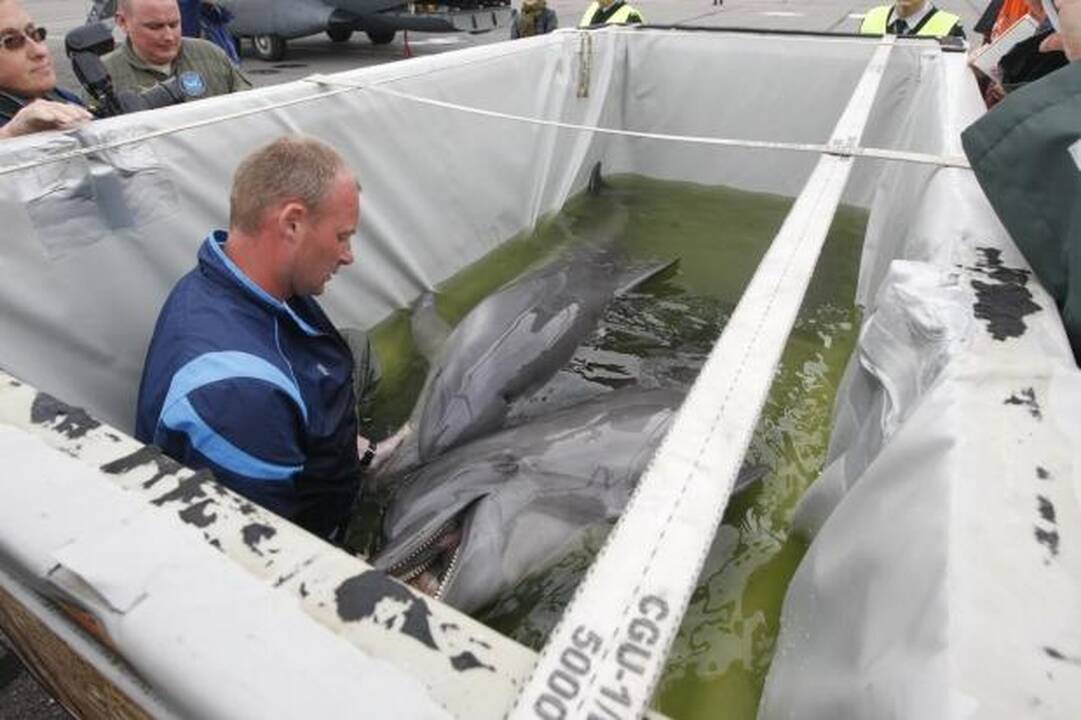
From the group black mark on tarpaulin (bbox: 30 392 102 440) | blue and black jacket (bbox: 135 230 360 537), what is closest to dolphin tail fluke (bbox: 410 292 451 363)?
blue and black jacket (bbox: 135 230 360 537)

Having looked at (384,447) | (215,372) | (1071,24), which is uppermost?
(1071,24)

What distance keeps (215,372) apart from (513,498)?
1072mm

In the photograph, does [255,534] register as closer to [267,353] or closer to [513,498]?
[267,353]

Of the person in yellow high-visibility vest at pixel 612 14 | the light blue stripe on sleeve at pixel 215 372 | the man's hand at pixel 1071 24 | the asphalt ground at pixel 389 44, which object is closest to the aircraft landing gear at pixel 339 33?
the asphalt ground at pixel 389 44

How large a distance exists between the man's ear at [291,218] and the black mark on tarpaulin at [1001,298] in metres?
1.94

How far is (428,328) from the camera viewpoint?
427 centimetres

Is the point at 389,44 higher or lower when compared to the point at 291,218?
lower

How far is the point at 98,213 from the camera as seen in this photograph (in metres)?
2.68

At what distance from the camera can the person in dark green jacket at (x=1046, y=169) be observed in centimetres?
166

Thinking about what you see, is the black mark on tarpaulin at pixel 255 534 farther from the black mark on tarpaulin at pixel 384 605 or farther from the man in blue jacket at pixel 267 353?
the man in blue jacket at pixel 267 353

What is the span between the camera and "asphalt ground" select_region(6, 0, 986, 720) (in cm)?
222

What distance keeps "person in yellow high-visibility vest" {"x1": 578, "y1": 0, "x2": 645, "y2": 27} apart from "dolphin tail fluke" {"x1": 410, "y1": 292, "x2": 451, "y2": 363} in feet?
14.9

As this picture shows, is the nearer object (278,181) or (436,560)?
(278,181)

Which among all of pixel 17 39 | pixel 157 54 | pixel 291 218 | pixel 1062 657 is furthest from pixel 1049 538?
pixel 157 54
